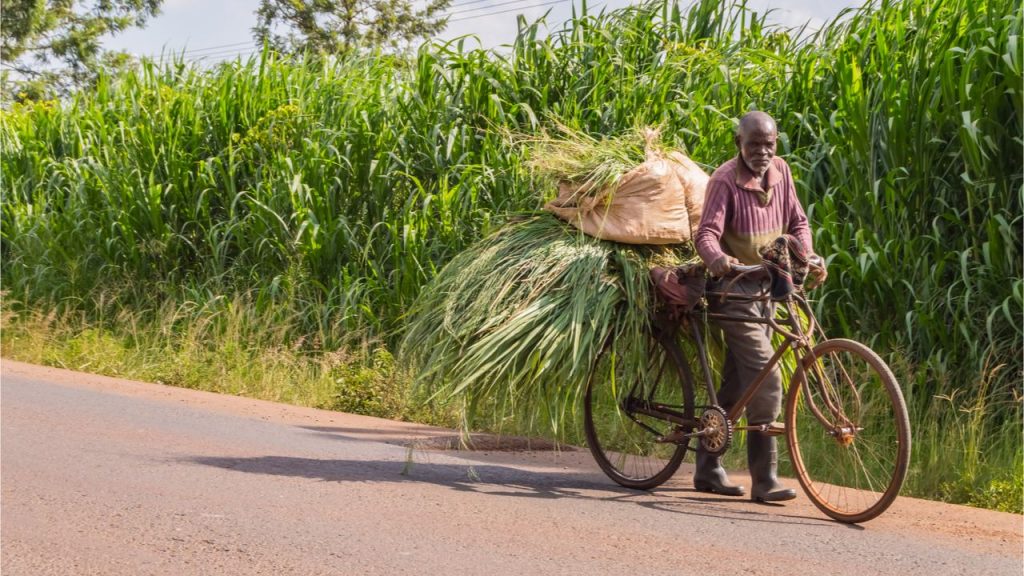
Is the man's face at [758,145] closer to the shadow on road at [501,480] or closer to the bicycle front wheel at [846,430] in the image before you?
the bicycle front wheel at [846,430]

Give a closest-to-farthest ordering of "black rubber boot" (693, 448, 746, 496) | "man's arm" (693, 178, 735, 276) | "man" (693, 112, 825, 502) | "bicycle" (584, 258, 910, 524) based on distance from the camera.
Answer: "bicycle" (584, 258, 910, 524) → "man's arm" (693, 178, 735, 276) → "man" (693, 112, 825, 502) → "black rubber boot" (693, 448, 746, 496)

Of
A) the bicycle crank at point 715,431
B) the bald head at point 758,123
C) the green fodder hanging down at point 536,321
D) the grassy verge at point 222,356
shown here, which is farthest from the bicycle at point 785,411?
the grassy verge at point 222,356

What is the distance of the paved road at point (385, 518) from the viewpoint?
448cm

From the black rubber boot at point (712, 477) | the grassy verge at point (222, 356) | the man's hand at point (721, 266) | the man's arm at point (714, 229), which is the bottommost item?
the black rubber boot at point (712, 477)

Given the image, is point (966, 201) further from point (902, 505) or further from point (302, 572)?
point (302, 572)

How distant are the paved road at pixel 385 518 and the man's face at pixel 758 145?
1.60 m

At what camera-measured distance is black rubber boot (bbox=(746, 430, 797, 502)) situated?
18.7ft

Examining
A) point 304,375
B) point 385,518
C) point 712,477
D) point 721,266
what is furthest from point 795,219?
point 304,375

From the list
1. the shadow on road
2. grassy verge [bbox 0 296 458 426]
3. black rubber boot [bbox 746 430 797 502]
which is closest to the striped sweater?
black rubber boot [bbox 746 430 797 502]

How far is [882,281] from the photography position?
7.50m

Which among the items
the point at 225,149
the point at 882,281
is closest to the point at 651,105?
→ the point at 882,281

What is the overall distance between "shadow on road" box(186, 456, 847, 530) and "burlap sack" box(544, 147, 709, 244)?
127cm

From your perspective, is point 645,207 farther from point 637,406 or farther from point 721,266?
point 637,406

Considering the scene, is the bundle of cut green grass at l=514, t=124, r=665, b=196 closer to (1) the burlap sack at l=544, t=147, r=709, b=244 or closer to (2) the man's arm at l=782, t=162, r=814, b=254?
(1) the burlap sack at l=544, t=147, r=709, b=244
